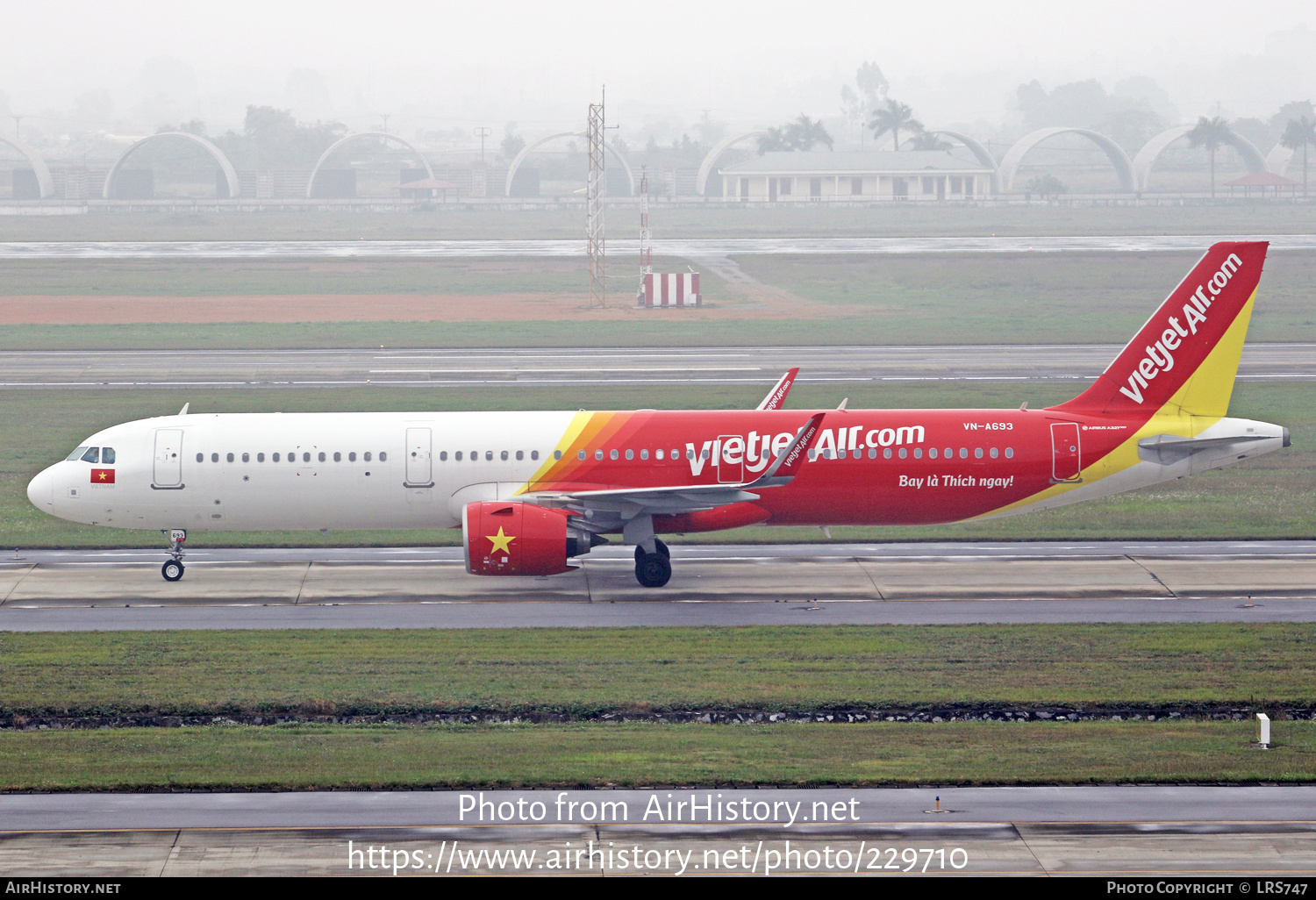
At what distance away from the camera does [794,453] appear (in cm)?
3453

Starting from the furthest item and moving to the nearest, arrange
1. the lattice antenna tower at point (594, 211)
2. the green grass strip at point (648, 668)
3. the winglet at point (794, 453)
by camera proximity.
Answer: the lattice antenna tower at point (594, 211) → the winglet at point (794, 453) → the green grass strip at point (648, 668)

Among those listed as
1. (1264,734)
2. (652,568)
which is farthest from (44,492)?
(1264,734)

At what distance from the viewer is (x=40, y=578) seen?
3631cm

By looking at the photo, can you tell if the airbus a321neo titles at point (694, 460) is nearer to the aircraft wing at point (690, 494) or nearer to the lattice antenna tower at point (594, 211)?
the aircraft wing at point (690, 494)

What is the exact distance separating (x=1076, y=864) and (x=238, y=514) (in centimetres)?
2509

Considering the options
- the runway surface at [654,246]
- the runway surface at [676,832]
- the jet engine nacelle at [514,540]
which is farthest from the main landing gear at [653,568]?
the runway surface at [654,246]

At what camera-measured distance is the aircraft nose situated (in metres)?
36.6

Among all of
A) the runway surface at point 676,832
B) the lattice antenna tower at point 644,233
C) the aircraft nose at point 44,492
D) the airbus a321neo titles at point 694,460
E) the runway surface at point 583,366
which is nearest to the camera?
the runway surface at point 676,832

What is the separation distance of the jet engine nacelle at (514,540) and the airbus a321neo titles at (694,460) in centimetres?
148

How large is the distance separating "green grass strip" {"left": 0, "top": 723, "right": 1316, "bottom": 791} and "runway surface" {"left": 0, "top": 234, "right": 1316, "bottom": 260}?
4176 inches

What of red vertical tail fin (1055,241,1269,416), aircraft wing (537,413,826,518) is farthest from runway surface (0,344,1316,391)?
aircraft wing (537,413,826,518)

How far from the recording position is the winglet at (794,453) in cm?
3431

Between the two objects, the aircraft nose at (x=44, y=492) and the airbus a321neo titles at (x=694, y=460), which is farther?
the aircraft nose at (x=44, y=492)

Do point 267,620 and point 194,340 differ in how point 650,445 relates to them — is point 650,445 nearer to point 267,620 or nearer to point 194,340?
point 267,620
